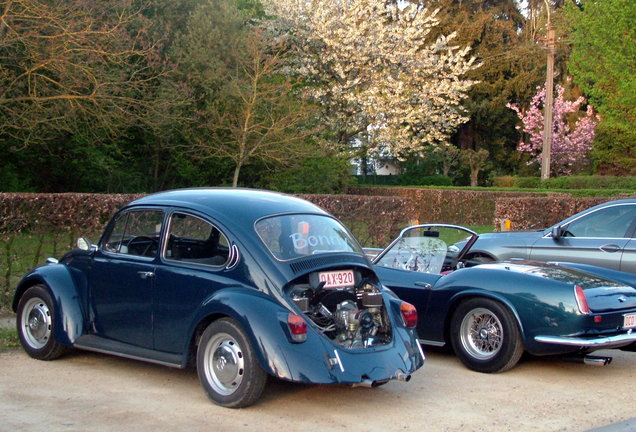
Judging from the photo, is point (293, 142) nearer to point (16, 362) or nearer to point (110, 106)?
point (110, 106)

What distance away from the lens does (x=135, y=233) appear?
6887 mm

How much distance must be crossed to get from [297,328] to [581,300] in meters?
2.82

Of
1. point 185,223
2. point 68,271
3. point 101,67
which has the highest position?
point 101,67

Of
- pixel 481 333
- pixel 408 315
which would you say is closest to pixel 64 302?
pixel 408 315

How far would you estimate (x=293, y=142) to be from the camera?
87.0 ft

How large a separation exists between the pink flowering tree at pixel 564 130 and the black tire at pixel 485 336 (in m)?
44.0

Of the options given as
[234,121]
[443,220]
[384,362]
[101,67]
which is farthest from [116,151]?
[384,362]

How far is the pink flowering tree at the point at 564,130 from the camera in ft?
159

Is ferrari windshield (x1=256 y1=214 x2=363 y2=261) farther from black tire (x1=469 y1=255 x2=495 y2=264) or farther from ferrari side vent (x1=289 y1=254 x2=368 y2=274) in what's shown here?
black tire (x1=469 y1=255 x2=495 y2=264)

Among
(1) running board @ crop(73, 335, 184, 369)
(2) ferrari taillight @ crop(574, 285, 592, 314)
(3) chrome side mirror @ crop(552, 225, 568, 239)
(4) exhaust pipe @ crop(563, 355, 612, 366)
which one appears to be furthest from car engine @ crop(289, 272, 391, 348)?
(3) chrome side mirror @ crop(552, 225, 568, 239)

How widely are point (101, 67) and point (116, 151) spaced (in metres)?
5.79

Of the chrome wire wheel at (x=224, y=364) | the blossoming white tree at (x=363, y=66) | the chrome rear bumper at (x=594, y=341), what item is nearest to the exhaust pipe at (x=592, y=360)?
the chrome rear bumper at (x=594, y=341)

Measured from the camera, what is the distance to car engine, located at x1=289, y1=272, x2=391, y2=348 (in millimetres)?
5750

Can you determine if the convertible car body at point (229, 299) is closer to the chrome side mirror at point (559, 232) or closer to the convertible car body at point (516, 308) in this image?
the convertible car body at point (516, 308)
